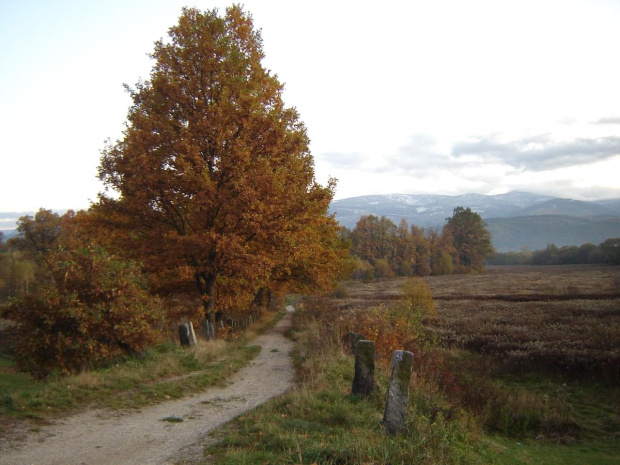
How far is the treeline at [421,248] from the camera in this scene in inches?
3703

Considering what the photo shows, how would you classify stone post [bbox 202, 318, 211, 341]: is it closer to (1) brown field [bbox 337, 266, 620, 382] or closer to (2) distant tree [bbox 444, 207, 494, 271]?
(1) brown field [bbox 337, 266, 620, 382]

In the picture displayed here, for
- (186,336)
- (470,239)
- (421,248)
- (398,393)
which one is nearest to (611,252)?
(470,239)

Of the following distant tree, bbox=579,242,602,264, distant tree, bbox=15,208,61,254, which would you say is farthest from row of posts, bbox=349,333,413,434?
distant tree, bbox=579,242,602,264

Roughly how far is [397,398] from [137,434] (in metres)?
4.65

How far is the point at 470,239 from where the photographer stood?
9506 centimetres

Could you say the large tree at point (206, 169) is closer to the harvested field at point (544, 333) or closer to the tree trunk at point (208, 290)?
the tree trunk at point (208, 290)

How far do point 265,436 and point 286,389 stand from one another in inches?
186

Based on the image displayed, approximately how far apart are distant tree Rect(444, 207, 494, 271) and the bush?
9239 centimetres

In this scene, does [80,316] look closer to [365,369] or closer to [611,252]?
[365,369]

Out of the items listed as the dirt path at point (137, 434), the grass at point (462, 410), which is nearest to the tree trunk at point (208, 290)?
the grass at point (462, 410)

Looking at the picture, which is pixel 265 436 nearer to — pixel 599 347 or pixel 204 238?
pixel 204 238

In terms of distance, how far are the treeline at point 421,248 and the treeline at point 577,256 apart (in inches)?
1022

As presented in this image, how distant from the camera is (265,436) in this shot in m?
6.31

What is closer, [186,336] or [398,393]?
[398,393]
